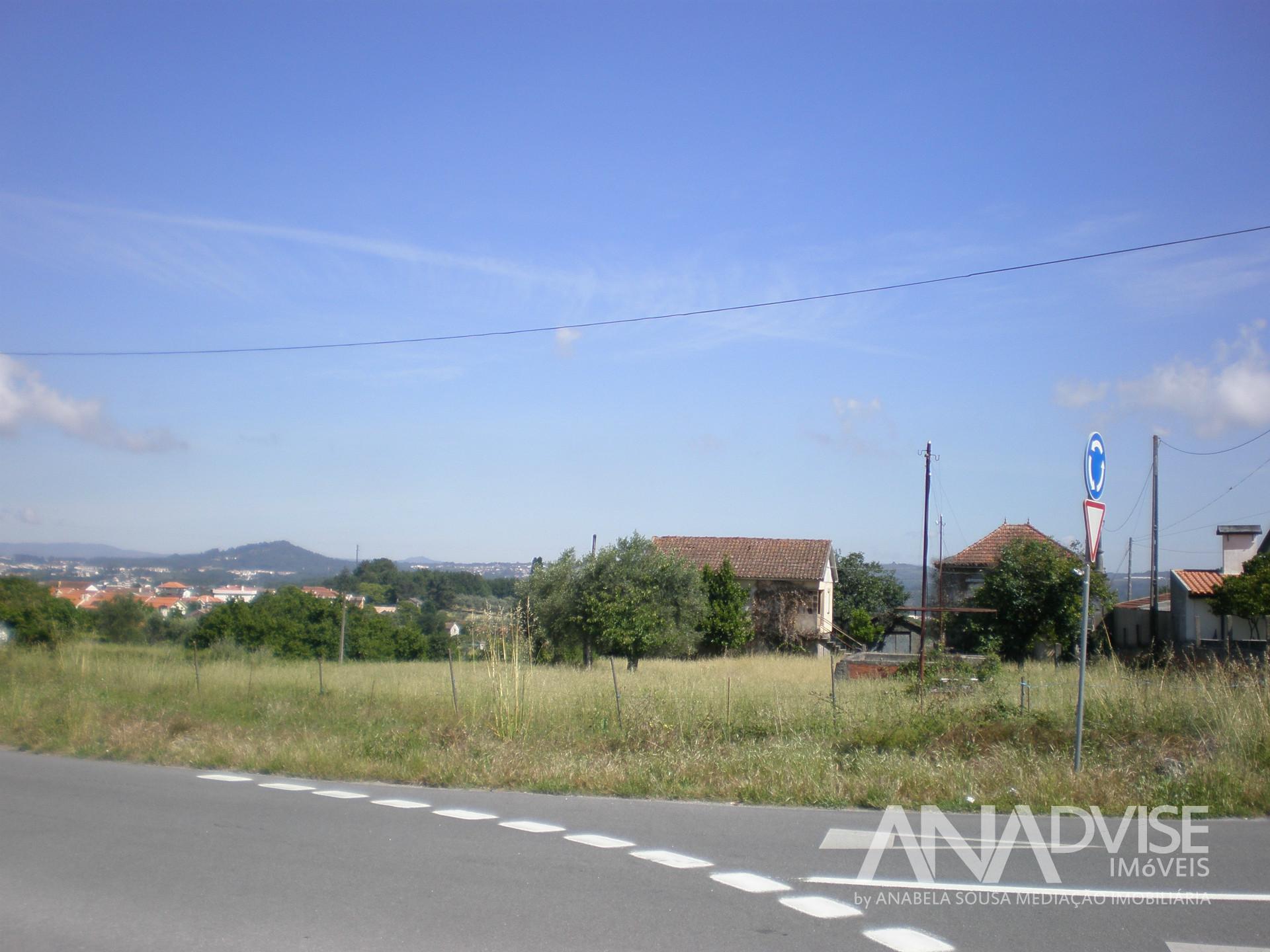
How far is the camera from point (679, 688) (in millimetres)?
15570

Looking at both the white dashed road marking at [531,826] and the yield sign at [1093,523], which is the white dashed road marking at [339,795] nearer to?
the white dashed road marking at [531,826]

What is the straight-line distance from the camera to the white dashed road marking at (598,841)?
24.6 feet

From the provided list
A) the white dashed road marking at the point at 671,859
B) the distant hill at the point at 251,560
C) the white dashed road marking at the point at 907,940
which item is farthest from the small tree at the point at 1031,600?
the distant hill at the point at 251,560

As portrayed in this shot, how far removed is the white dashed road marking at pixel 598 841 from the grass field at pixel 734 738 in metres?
1.97

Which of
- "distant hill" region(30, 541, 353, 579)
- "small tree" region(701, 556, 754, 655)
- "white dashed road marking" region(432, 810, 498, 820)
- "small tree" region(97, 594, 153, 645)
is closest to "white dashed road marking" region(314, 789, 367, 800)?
"white dashed road marking" region(432, 810, 498, 820)

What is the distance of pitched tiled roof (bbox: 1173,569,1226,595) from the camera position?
37406mm

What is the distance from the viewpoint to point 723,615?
4628cm

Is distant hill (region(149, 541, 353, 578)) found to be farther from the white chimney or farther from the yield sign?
the yield sign

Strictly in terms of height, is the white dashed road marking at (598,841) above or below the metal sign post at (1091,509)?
below

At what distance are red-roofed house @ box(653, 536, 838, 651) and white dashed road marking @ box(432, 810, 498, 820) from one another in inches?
1615

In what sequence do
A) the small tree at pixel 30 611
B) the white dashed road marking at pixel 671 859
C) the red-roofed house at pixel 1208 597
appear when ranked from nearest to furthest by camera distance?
the white dashed road marking at pixel 671 859 < the red-roofed house at pixel 1208 597 < the small tree at pixel 30 611

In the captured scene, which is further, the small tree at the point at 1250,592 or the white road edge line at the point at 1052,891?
the small tree at the point at 1250,592

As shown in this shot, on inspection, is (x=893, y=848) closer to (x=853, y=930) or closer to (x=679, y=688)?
(x=853, y=930)

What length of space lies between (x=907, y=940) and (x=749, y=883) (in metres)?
1.38
